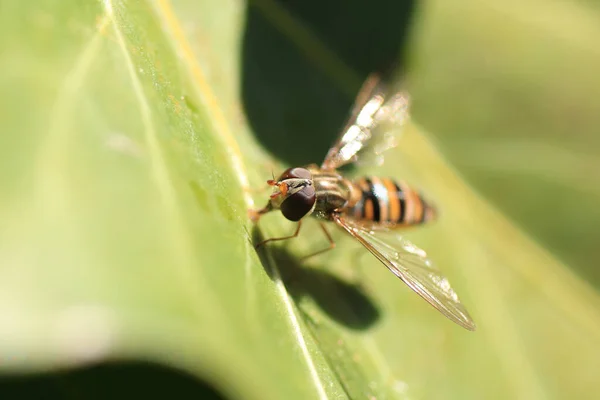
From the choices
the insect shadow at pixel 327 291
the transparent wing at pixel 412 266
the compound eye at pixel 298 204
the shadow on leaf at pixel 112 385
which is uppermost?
the compound eye at pixel 298 204

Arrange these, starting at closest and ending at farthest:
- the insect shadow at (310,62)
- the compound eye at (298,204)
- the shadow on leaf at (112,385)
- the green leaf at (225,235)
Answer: the green leaf at (225,235) → the shadow on leaf at (112,385) → the compound eye at (298,204) → the insect shadow at (310,62)

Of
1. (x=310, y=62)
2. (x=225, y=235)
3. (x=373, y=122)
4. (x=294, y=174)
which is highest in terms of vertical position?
(x=310, y=62)

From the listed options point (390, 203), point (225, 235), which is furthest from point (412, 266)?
point (225, 235)

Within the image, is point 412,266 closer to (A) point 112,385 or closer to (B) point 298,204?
(B) point 298,204

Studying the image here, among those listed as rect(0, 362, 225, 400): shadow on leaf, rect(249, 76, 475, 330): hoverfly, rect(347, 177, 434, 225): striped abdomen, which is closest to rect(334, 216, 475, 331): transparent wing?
rect(249, 76, 475, 330): hoverfly

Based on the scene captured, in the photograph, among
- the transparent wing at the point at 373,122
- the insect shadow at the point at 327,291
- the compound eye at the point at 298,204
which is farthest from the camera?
the transparent wing at the point at 373,122

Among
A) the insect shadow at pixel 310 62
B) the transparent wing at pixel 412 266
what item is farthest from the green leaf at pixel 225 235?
the transparent wing at pixel 412 266

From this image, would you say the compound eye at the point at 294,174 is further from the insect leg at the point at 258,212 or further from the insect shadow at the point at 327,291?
the insect shadow at the point at 327,291
